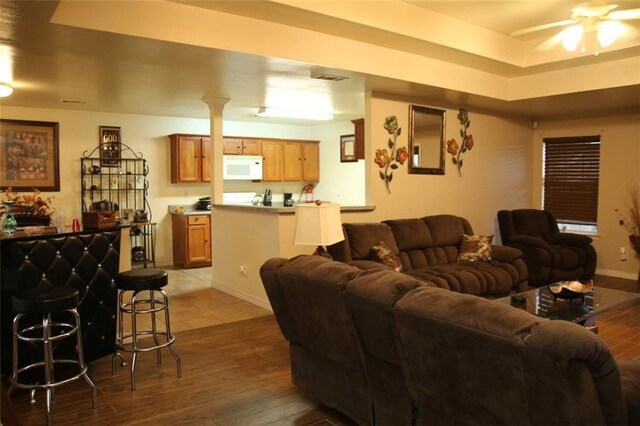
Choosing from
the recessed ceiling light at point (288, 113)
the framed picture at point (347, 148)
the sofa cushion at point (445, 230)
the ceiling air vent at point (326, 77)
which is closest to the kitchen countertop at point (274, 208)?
the sofa cushion at point (445, 230)

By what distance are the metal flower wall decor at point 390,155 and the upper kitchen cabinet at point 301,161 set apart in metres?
3.62

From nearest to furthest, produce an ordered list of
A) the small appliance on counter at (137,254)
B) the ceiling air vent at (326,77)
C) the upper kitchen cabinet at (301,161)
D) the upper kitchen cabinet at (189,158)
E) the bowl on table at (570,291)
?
the bowl on table at (570,291) → the ceiling air vent at (326,77) → the small appliance on counter at (137,254) → the upper kitchen cabinet at (189,158) → the upper kitchen cabinet at (301,161)

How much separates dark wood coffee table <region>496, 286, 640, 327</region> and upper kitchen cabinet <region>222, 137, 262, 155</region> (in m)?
5.53

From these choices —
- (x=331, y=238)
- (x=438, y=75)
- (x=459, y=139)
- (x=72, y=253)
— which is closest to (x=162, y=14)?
(x=72, y=253)

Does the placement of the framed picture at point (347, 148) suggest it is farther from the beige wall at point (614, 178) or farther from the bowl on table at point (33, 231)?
the bowl on table at point (33, 231)

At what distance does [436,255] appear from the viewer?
5.28 metres

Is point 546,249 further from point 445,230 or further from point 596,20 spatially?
point 596,20

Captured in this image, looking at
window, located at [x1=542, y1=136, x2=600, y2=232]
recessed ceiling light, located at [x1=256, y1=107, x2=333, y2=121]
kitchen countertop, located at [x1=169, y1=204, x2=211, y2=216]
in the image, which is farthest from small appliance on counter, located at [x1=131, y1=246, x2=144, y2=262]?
window, located at [x1=542, y1=136, x2=600, y2=232]

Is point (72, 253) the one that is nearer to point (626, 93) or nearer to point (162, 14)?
point (162, 14)

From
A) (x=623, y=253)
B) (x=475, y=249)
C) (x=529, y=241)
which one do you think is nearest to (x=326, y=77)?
(x=475, y=249)

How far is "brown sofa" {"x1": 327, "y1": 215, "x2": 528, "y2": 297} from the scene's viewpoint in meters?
4.49

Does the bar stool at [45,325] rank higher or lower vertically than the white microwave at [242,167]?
lower

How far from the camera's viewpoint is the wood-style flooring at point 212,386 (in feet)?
9.23

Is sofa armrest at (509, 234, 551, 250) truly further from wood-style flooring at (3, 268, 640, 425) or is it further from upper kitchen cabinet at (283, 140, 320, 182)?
upper kitchen cabinet at (283, 140, 320, 182)
